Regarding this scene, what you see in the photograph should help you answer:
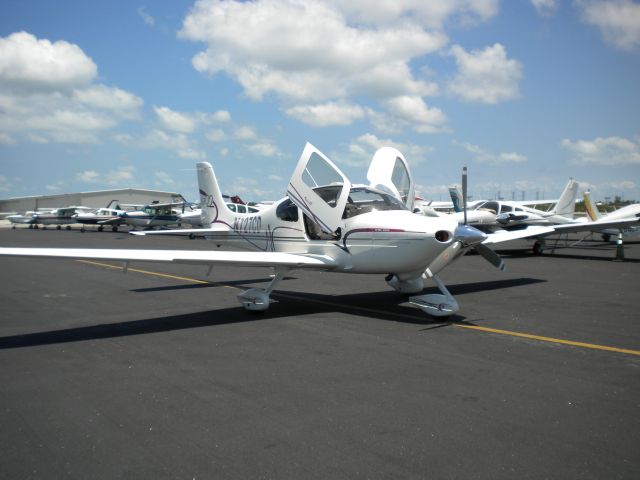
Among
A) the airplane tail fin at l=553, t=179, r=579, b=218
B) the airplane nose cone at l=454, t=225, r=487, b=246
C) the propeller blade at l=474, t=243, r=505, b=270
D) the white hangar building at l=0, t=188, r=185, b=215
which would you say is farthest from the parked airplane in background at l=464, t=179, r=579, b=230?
the white hangar building at l=0, t=188, r=185, b=215

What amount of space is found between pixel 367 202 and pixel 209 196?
563cm

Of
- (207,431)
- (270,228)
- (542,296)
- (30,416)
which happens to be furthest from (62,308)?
(542,296)

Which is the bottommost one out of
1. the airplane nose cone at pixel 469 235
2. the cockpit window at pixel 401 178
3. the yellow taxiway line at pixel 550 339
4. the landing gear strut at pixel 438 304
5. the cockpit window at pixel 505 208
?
the yellow taxiway line at pixel 550 339

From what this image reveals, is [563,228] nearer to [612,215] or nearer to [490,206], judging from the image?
[490,206]

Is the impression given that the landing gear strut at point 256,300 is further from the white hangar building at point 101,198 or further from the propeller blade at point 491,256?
the white hangar building at point 101,198

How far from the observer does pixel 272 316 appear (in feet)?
28.6

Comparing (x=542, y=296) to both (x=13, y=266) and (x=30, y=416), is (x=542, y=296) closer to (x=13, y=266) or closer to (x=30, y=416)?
(x=30, y=416)

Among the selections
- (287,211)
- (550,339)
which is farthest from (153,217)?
(550,339)

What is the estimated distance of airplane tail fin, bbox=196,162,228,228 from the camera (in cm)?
1257

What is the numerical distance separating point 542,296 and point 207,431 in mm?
Answer: 8666

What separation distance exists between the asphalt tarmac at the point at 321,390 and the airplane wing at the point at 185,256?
38.4 inches

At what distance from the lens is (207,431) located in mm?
3922

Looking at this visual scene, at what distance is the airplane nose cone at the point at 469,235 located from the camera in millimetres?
7402

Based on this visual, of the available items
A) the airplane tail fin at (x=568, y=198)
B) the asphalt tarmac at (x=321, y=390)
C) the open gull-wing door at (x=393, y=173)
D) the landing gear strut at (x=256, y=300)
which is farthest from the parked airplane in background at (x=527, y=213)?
the landing gear strut at (x=256, y=300)
